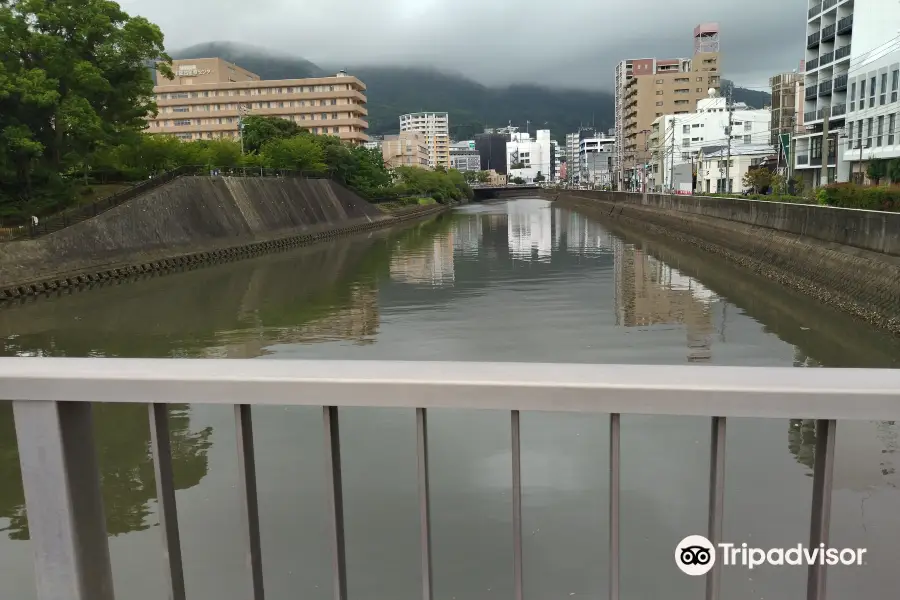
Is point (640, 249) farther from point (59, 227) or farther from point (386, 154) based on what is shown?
point (386, 154)

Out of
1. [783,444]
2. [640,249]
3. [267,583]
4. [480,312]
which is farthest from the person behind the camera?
[640,249]

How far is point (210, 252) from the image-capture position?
1346 inches

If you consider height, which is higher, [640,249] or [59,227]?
[59,227]

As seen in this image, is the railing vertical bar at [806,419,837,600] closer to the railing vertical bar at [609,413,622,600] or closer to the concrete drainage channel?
the railing vertical bar at [609,413,622,600]

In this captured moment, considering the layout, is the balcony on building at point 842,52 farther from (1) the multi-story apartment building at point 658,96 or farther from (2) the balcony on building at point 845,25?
(1) the multi-story apartment building at point 658,96

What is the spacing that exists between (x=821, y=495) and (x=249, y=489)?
1305 millimetres

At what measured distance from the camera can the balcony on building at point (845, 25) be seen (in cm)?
4078

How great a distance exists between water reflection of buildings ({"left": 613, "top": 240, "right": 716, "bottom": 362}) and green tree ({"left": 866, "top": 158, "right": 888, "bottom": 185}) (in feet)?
42.7

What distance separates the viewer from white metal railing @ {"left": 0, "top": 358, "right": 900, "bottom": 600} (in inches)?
59.2

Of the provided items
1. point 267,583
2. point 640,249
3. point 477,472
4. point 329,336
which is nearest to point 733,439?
point 477,472

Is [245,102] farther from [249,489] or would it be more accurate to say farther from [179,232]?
[249,489]

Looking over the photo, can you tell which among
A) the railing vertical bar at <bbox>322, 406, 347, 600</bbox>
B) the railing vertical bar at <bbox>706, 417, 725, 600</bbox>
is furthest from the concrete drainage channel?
the railing vertical bar at <bbox>706, 417, 725, 600</bbox>

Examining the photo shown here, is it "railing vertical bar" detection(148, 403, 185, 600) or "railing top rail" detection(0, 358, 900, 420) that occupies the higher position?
"railing top rail" detection(0, 358, 900, 420)

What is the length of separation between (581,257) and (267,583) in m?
Answer: 28.9
